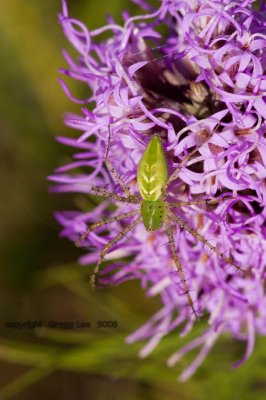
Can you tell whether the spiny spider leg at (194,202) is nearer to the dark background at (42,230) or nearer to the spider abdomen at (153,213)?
the spider abdomen at (153,213)

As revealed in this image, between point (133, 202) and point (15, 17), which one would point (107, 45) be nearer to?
point (133, 202)

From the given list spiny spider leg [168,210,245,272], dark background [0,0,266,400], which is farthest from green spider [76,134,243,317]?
dark background [0,0,266,400]

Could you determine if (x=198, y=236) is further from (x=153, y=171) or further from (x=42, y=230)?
(x=42, y=230)

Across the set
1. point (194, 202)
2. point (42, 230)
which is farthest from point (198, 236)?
point (42, 230)

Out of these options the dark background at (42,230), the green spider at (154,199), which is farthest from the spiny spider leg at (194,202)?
the dark background at (42,230)

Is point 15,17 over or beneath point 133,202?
over

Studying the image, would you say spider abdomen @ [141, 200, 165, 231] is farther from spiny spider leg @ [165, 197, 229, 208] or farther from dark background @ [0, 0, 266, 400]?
dark background @ [0, 0, 266, 400]

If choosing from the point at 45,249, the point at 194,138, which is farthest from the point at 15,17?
the point at 194,138
